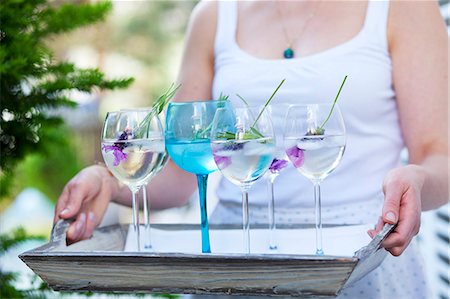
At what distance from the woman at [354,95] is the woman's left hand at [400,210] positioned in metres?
0.22

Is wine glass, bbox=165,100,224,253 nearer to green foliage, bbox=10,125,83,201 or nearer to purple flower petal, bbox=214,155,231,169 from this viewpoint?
purple flower petal, bbox=214,155,231,169

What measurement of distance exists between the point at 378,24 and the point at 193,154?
1.96 feet

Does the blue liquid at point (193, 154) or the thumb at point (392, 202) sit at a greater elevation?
the blue liquid at point (193, 154)

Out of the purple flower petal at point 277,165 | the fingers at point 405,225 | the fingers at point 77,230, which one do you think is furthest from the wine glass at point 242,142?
the fingers at point 77,230

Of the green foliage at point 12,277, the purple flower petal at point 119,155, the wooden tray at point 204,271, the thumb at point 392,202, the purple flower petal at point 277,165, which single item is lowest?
the green foliage at point 12,277

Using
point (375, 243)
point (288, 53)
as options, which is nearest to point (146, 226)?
point (375, 243)

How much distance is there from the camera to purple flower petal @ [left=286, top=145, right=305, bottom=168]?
3.81 ft

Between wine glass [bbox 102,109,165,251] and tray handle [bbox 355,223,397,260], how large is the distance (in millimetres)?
380

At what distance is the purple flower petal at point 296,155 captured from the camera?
1163mm

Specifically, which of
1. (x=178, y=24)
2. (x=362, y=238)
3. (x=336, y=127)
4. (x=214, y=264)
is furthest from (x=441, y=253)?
(x=178, y=24)

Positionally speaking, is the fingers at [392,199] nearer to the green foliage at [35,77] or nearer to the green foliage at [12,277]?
the green foliage at [35,77]

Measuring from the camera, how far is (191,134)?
47.5 inches

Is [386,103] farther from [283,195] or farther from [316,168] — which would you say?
[316,168]

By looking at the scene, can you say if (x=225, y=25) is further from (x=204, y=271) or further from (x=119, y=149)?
(x=204, y=271)
